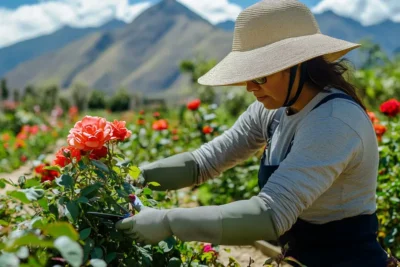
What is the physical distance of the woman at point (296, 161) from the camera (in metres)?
1.26

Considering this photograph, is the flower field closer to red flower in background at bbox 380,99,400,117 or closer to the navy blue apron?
the navy blue apron

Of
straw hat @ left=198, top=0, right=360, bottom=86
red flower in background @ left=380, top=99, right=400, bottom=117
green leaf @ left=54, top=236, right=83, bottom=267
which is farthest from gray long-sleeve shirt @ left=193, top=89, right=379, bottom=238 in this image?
red flower in background @ left=380, top=99, right=400, bottom=117

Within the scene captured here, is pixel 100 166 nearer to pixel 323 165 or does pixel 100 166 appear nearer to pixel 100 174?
pixel 100 174

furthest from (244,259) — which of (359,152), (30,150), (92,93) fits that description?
(92,93)

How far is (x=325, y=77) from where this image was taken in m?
1.58

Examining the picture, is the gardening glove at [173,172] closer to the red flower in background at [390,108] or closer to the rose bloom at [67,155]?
the rose bloom at [67,155]

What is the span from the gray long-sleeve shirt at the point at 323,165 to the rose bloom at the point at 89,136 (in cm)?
43

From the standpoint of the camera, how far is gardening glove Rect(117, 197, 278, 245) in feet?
4.10

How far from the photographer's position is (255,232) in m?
1.26

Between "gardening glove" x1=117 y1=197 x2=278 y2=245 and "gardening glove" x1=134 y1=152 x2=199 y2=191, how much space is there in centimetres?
48

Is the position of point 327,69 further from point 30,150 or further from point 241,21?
point 30,150

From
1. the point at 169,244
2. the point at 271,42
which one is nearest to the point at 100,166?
the point at 169,244

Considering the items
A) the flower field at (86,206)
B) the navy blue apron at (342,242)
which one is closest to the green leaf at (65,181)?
the flower field at (86,206)

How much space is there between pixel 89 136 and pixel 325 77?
74 centimetres
